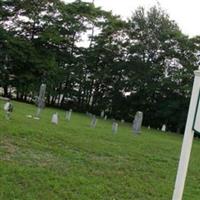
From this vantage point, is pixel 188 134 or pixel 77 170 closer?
pixel 188 134

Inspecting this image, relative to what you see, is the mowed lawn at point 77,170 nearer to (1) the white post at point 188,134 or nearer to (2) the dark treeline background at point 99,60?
(1) the white post at point 188,134

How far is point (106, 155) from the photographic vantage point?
11.4 meters

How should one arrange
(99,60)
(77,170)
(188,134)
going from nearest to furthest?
1. (188,134)
2. (77,170)
3. (99,60)

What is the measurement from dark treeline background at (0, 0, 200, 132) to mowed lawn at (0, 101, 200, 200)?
1023 inches

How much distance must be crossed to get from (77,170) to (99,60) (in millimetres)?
34706

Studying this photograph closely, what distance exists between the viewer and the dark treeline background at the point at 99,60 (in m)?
39.1

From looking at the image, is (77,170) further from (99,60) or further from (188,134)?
(99,60)

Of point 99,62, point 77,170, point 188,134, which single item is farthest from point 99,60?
point 188,134

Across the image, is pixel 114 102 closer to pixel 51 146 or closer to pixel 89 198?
pixel 51 146

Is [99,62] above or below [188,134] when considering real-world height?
above

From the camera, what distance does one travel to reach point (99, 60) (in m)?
43.1

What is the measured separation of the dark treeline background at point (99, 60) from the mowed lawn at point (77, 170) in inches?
1023

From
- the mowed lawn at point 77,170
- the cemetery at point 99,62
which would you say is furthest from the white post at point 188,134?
the cemetery at point 99,62

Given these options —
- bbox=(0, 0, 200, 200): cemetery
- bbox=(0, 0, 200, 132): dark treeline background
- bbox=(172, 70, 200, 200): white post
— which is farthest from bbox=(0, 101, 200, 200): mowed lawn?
bbox=(0, 0, 200, 132): dark treeline background
